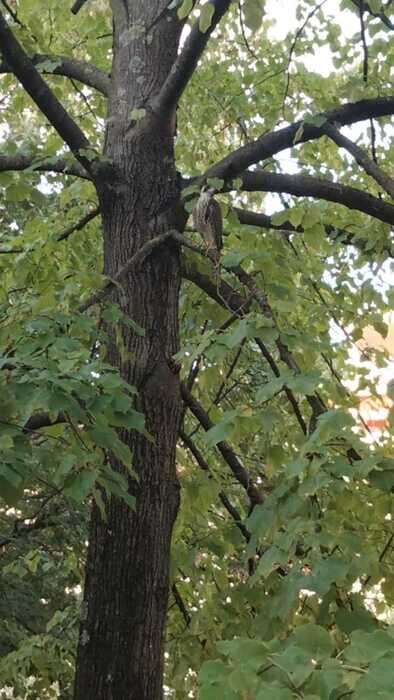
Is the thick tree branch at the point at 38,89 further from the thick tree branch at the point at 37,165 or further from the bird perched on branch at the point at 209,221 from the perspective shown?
the bird perched on branch at the point at 209,221

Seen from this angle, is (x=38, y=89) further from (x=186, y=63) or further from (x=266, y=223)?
(x=266, y=223)

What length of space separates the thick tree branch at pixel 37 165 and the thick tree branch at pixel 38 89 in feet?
0.41

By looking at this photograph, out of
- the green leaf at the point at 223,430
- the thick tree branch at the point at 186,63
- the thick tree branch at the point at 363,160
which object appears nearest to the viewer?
the green leaf at the point at 223,430

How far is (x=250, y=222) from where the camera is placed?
3.26 metres

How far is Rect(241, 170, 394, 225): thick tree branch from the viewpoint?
2.79 meters

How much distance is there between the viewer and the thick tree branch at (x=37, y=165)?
2933 mm

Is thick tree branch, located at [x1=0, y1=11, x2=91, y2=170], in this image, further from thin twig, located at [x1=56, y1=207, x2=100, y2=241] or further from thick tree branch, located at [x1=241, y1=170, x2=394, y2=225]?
thick tree branch, located at [x1=241, y1=170, x2=394, y2=225]

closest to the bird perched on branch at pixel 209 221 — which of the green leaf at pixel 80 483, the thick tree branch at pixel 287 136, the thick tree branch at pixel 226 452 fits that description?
the thick tree branch at pixel 287 136

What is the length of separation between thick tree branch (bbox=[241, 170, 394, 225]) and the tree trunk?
1.04ft

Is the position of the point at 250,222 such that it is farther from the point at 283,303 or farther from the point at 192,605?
the point at 192,605

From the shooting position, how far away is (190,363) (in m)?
2.16

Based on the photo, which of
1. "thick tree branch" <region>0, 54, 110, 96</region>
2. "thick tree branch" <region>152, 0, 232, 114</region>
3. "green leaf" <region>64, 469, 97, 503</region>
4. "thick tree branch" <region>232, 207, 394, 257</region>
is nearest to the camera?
"green leaf" <region>64, 469, 97, 503</region>

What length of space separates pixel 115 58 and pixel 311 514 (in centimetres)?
231

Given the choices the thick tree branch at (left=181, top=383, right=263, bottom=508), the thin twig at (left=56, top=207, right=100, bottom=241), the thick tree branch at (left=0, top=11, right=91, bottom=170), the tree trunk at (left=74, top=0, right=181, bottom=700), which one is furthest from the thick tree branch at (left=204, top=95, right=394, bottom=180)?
the thick tree branch at (left=181, top=383, right=263, bottom=508)
